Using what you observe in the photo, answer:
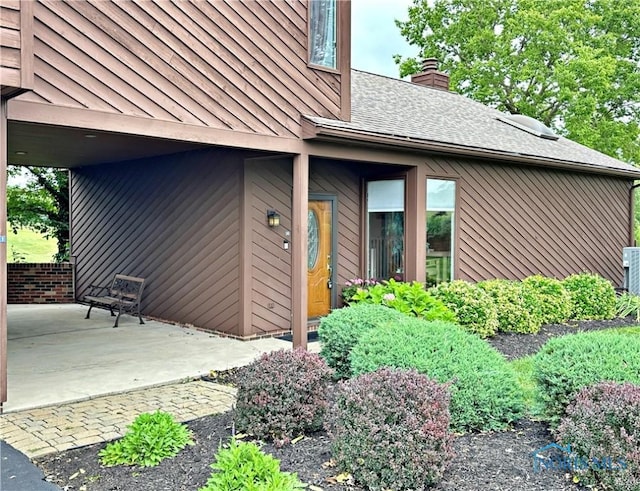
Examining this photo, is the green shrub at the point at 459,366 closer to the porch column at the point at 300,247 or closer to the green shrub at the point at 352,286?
the porch column at the point at 300,247

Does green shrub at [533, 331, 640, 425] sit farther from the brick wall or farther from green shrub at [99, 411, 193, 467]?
the brick wall

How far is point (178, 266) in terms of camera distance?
29.6 feet

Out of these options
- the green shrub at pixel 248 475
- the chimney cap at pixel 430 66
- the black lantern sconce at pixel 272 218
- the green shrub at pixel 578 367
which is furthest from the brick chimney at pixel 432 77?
the green shrub at pixel 248 475

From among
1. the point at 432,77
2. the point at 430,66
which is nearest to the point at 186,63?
the point at 432,77

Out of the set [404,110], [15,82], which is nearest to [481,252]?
[404,110]

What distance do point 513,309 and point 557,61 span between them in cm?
1540

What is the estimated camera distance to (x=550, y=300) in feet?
30.2

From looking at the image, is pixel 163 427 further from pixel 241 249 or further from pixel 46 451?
pixel 241 249

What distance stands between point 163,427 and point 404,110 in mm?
7759

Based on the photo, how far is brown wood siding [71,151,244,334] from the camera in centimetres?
819

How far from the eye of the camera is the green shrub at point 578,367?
3.88 meters

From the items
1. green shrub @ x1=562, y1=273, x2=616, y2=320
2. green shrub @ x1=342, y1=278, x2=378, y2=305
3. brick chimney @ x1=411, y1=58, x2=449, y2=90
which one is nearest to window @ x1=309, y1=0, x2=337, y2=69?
green shrub @ x1=342, y1=278, x2=378, y2=305

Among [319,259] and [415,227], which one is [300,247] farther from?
[415,227]

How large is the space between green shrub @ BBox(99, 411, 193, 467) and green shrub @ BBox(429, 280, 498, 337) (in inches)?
193
